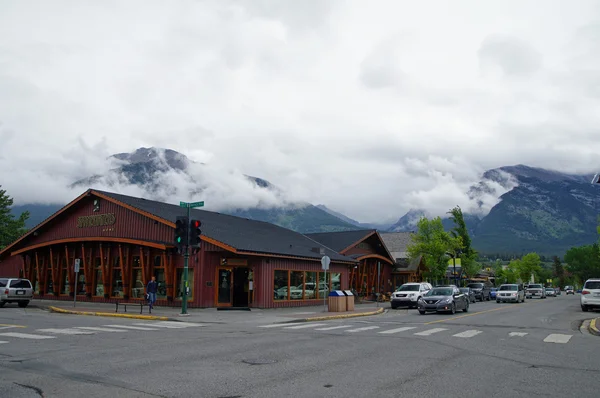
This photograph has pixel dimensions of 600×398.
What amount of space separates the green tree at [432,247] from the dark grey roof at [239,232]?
1653 centimetres

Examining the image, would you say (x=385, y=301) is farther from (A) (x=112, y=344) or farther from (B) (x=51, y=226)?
(A) (x=112, y=344)

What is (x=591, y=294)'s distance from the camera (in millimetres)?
31531

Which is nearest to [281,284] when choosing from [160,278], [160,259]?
[160,278]

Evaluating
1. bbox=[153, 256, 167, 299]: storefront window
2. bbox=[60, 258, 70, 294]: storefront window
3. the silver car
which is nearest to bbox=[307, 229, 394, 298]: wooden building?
bbox=[153, 256, 167, 299]: storefront window

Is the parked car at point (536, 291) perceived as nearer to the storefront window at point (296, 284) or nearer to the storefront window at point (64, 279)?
the storefront window at point (296, 284)

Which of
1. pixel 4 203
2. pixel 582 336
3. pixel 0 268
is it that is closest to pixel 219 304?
pixel 582 336

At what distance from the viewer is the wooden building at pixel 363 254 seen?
1725 inches

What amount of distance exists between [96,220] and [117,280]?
4634mm

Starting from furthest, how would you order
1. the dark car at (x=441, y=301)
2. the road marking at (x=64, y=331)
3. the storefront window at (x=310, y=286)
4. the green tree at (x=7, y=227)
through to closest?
the green tree at (x=7, y=227)
the storefront window at (x=310, y=286)
the dark car at (x=441, y=301)
the road marking at (x=64, y=331)

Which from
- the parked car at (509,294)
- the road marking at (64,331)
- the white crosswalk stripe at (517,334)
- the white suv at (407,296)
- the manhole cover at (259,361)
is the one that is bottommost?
the parked car at (509,294)

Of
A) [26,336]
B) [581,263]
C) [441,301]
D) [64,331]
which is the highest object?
[26,336]

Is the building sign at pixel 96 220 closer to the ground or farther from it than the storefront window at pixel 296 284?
farther from it

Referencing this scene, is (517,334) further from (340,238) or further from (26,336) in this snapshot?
(340,238)

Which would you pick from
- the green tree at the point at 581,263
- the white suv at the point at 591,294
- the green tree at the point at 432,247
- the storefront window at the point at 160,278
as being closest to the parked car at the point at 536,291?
the green tree at the point at 432,247
